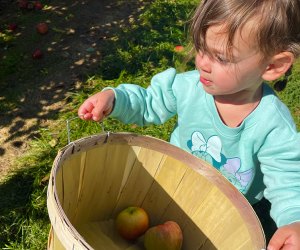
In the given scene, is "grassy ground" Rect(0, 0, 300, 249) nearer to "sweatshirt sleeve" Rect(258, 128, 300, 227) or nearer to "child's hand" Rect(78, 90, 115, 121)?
"child's hand" Rect(78, 90, 115, 121)

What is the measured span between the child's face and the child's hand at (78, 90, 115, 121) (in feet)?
1.39

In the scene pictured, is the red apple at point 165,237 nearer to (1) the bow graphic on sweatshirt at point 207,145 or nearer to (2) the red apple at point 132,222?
(2) the red apple at point 132,222

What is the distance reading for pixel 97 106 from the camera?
2.00 m

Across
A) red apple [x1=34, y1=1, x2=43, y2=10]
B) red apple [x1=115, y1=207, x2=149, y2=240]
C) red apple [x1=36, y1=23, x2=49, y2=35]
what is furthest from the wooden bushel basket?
red apple [x1=34, y1=1, x2=43, y2=10]

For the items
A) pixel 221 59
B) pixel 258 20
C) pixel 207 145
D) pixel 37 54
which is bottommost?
pixel 37 54

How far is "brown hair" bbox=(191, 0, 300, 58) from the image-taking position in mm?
1767

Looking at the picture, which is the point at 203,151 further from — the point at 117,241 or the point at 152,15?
the point at 152,15

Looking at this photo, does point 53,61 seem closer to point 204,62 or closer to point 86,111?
point 86,111

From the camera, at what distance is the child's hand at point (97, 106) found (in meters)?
1.98

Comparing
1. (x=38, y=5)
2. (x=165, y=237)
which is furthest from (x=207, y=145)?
(x=38, y=5)

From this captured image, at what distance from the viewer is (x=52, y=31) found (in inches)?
173

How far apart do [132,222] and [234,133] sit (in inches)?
25.6

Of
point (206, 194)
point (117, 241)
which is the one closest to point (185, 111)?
point (206, 194)

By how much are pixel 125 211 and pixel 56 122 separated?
4.47 ft
